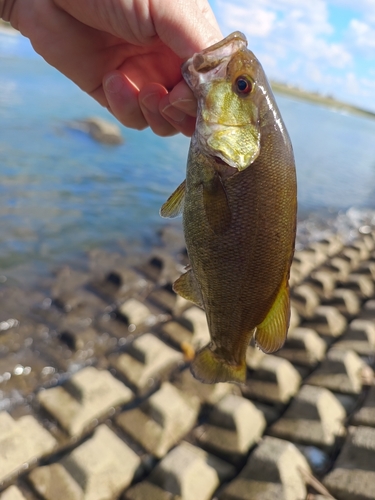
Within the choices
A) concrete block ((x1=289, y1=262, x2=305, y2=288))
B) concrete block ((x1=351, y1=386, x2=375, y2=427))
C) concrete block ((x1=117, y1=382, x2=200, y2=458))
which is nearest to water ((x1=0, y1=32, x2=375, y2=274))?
concrete block ((x1=289, y1=262, x2=305, y2=288))

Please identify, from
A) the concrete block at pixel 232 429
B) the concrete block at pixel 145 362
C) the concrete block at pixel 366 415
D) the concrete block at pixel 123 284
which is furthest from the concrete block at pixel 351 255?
the concrete block at pixel 232 429

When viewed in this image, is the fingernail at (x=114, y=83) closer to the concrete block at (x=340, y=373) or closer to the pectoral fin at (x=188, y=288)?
the pectoral fin at (x=188, y=288)

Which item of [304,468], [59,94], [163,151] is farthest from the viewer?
[59,94]

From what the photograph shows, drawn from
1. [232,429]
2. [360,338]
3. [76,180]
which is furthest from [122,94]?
[76,180]

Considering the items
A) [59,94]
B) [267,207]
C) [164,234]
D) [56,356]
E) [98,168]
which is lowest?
[59,94]

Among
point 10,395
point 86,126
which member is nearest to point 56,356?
point 10,395

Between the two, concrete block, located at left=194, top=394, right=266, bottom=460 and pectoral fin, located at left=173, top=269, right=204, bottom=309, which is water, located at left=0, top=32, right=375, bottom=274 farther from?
pectoral fin, located at left=173, top=269, right=204, bottom=309

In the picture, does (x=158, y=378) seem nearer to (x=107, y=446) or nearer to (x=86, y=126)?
(x=107, y=446)
